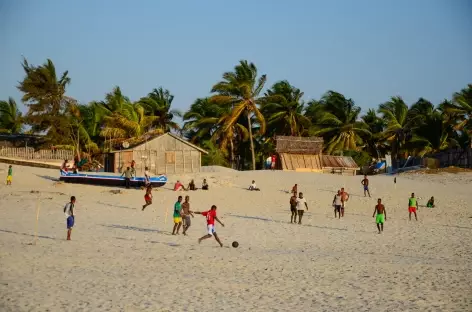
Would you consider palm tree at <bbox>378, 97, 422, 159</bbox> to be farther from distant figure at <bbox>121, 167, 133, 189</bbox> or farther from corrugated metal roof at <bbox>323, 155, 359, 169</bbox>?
distant figure at <bbox>121, 167, 133, 189</bbox>

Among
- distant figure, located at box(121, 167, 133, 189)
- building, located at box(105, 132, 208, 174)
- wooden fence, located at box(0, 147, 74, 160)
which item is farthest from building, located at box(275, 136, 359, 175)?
wooden fence, located at box(0, 147, 74, 160)

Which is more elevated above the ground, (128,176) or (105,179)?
→ (128,176)

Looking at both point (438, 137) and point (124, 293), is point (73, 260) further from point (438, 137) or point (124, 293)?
point (438, 137)

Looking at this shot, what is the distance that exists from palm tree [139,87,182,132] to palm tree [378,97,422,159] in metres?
19.2

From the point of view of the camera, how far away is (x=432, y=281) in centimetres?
1270

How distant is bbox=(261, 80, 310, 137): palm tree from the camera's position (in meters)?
56.8

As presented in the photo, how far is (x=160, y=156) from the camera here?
44094mm

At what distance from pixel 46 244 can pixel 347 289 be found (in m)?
8.82

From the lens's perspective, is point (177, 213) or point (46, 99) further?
point (46, 99)

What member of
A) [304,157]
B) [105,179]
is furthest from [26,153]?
[304,157]

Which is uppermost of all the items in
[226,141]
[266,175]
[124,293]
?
[226,141]

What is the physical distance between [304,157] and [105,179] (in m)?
17.7

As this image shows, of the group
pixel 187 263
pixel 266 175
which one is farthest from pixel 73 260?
pixel 266 175

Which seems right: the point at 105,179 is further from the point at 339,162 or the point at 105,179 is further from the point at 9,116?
the point at 9,116
